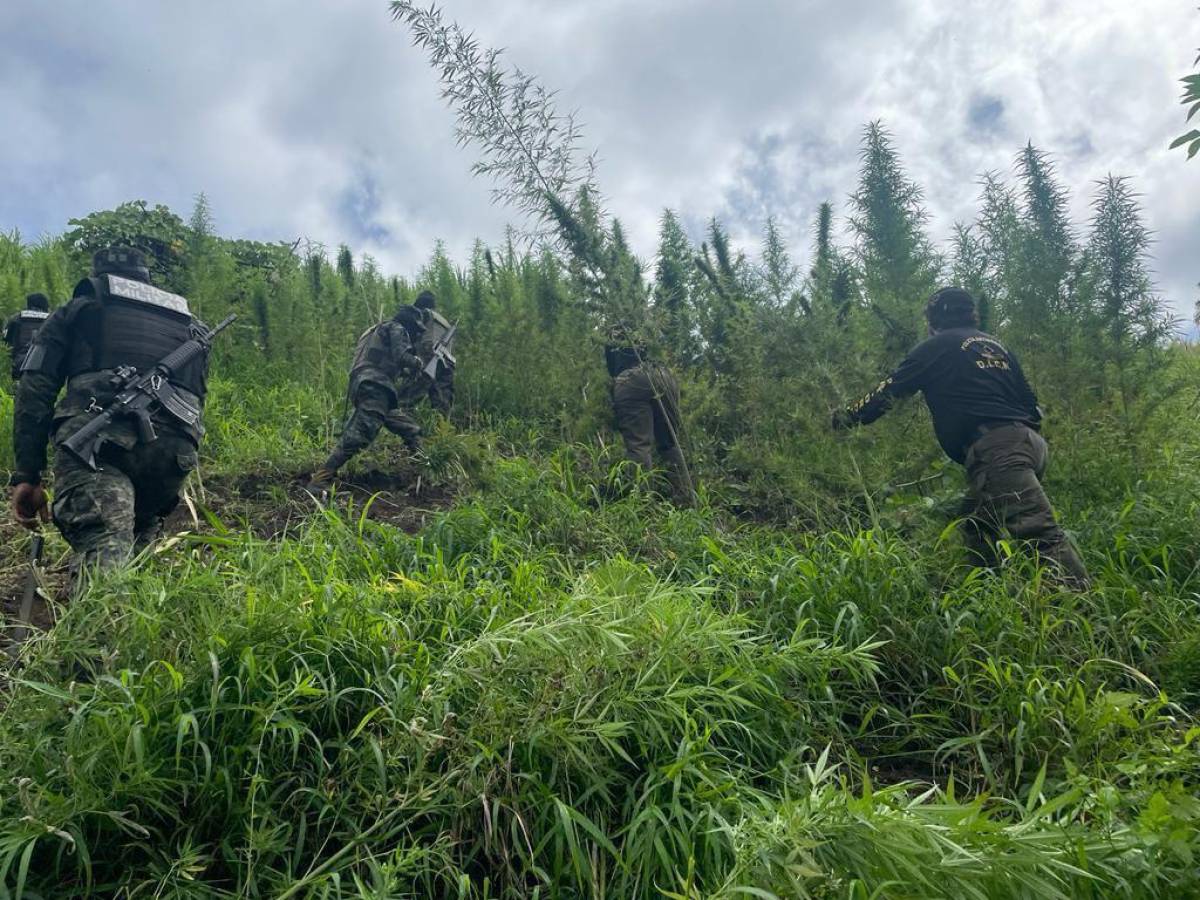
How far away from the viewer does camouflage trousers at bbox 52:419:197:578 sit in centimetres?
329

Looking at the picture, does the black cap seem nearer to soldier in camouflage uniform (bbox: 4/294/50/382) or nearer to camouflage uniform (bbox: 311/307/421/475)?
camouflage uniform (bbox: 311/307/421/475)

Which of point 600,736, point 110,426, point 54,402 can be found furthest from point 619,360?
point 600,736

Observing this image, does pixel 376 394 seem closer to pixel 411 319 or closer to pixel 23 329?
pixel 411 319

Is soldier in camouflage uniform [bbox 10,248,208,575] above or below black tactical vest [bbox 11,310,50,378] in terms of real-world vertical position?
below

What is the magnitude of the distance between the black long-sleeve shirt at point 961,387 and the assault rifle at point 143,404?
3.62 meters

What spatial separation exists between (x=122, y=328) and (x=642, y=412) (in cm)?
350

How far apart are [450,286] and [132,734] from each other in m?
7.95

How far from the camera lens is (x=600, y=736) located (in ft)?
7.07

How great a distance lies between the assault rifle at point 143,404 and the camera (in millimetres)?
3361

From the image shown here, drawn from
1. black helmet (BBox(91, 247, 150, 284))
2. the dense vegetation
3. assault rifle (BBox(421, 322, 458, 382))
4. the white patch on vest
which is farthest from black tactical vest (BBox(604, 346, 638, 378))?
black helmet (BBox(91, 247, 150, 284))

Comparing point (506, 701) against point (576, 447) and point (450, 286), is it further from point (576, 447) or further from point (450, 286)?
A: point (450, 286)

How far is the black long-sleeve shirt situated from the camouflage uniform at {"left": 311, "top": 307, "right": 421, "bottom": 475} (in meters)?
3.63

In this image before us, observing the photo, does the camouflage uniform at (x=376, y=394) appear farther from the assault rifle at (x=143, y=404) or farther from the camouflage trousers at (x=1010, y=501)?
the camouflage trousers at (x=1010, y=501)

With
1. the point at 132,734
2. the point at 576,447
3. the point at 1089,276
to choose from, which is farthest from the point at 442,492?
the point at 1089,276
